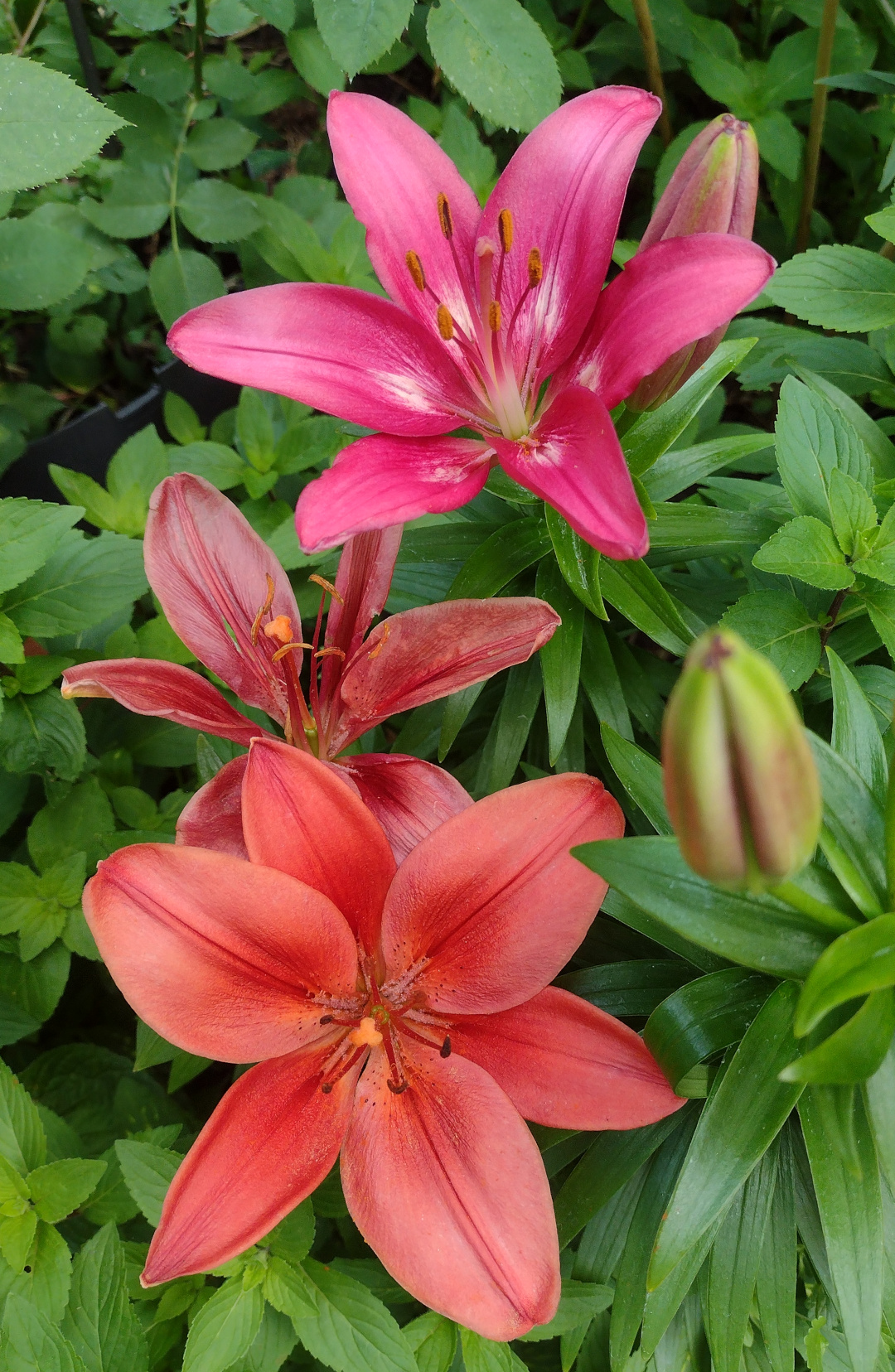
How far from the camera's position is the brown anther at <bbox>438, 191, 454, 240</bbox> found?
2.74 ft

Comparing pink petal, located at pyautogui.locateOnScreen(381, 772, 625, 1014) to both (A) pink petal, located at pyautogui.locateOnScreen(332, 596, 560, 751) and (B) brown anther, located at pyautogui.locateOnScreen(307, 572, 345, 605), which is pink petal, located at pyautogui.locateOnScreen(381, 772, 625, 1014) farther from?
(B) brown anther, located at pyautogui.locateOnScreen(307, 572, 345, 605)

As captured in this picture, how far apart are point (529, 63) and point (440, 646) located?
759 mm

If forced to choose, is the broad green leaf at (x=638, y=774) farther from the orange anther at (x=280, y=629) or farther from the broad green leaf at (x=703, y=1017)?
the orange anther at (x=280, y=629)

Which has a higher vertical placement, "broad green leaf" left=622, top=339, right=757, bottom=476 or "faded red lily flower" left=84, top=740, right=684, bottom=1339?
"broad green leaf" left=622, top=339, right=757, bottom=476

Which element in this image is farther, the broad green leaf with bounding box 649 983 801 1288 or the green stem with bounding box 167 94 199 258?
the green stem with bounding box 167 94 199 258

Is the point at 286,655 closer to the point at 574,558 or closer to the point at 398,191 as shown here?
the point at 574,558

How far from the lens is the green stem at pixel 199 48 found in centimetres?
152

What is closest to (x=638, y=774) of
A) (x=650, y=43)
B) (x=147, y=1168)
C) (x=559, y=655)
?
(x=559, y=655)

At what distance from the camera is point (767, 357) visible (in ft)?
4.60

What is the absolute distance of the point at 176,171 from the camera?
5.48 feet

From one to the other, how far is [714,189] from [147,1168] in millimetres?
950

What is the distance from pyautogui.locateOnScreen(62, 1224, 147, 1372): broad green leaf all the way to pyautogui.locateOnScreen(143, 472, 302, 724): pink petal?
0.52 metres

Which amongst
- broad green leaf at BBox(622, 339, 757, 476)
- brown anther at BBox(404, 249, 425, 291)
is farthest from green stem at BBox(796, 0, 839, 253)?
brown anther at BBox(404, 249, 425, 291)

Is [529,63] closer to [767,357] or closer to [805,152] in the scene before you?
[767,357]
